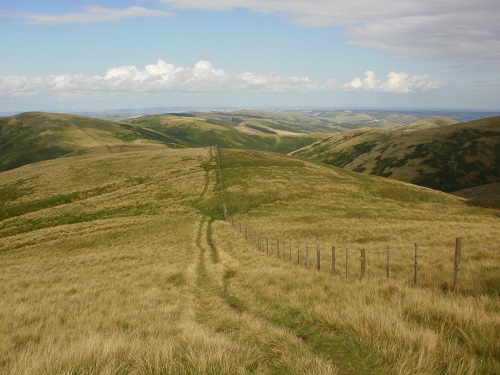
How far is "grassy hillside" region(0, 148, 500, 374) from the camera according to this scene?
19.0 ft

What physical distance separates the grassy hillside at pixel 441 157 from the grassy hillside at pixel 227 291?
80.9 m

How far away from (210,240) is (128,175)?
50073 mm

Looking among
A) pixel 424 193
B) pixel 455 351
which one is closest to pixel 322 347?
pixel 455 351

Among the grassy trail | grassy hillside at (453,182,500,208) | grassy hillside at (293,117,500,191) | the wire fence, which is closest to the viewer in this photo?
the grassy trail

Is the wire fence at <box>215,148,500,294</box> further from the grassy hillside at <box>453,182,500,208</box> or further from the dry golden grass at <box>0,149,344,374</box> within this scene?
the grassy hillside at <box>453,182,500,208</box>

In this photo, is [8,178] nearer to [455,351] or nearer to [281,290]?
[281,290]

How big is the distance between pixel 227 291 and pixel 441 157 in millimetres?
160585

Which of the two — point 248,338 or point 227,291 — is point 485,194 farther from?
point 248,338

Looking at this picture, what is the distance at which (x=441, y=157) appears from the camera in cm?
14925

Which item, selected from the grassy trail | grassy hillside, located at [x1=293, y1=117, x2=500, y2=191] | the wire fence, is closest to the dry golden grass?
the grassy trail

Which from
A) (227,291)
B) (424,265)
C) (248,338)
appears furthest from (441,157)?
(248,338)

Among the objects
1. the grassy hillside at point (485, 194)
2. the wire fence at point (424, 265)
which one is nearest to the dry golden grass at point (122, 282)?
the wire fence at point (424, 265)

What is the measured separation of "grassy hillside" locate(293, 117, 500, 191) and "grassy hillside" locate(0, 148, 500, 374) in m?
80.9

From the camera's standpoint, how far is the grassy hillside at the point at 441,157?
13388 cm
